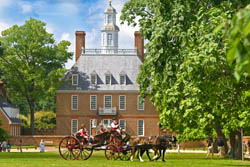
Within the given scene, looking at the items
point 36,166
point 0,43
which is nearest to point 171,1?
point 36,166

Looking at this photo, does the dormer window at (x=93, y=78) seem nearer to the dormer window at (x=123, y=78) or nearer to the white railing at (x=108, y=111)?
the dormer window at (x=123, y=78)

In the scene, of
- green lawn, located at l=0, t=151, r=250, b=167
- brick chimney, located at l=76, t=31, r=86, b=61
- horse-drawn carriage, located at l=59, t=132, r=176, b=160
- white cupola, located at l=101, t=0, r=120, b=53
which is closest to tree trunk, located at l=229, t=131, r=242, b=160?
green lawn, located at l=0, t=151, r=250, b=167

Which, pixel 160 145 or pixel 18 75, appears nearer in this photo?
pixel 160 145

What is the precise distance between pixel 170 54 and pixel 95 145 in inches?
186

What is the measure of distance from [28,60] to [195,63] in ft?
143

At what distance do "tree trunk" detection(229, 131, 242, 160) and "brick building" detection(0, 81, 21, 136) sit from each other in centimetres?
3325

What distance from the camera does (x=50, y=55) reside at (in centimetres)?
5759

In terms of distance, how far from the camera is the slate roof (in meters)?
58.4

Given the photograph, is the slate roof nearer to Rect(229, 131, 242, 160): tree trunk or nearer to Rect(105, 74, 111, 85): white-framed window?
Rect(105, 74, 111, 85): white-framed window

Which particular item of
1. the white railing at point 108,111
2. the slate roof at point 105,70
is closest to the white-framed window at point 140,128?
the white railing at point 108,111

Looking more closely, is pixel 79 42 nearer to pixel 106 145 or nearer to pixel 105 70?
pixel 105 70

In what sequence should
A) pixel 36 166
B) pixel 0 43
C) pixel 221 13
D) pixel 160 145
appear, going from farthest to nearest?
pixel 0 43
pixel 160 145
pixel 221 13
pixel 36 166

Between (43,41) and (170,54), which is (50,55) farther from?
(170,54)

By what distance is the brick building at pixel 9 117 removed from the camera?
182 feet
